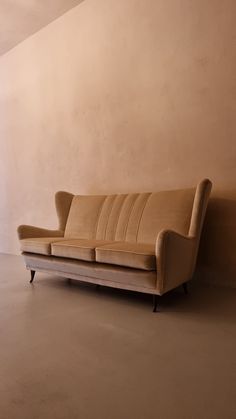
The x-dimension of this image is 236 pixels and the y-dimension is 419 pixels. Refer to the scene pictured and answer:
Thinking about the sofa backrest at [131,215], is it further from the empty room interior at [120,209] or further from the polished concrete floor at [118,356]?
the polished concrete floor at [118,356]

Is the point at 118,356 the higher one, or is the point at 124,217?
the point at 124,217

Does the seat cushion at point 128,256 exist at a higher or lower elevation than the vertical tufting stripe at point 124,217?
lower

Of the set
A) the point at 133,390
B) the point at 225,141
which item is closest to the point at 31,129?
the point at 225,141

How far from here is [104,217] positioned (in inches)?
130

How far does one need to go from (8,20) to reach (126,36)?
6.03ft


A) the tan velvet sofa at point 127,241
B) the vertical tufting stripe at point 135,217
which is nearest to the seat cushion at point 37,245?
the tan velvet sofa at point 127,241

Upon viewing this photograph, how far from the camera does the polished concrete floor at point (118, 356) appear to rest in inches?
48.4

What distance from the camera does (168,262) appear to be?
2217 mm

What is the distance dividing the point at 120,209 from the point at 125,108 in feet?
3.93

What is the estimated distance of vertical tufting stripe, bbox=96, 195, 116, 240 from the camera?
3252 millimetres

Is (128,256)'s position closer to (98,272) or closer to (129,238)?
(98,272)

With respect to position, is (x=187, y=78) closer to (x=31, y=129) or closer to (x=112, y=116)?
(x=112, y=116)

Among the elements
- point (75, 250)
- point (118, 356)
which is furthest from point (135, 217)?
point (118, 356)

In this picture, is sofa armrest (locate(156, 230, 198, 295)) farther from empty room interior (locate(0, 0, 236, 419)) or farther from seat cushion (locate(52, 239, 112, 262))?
seat cushion (locate(52, 239, 112, 262))
